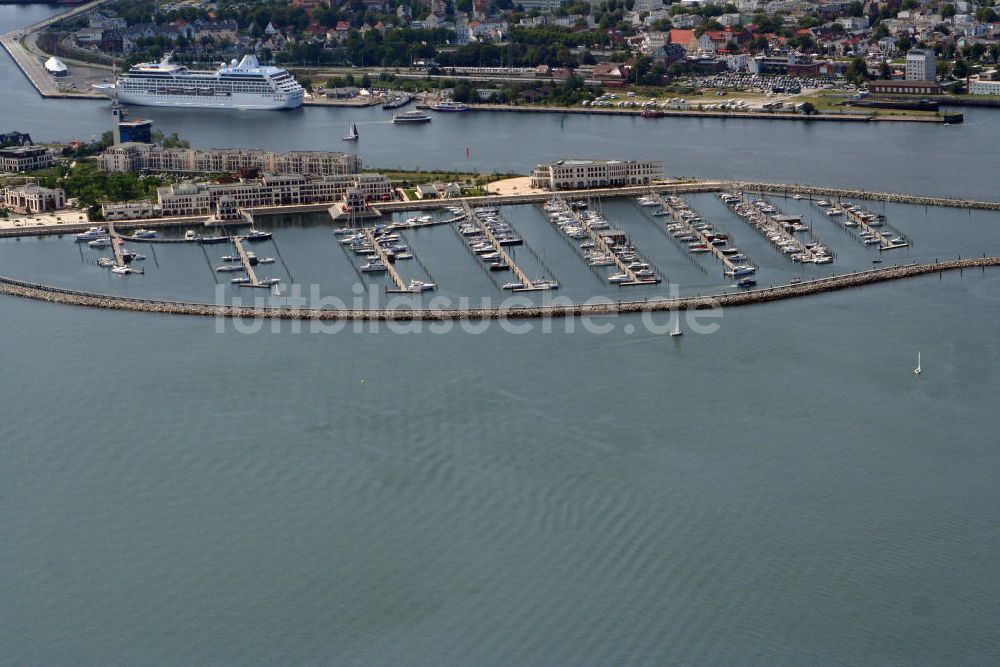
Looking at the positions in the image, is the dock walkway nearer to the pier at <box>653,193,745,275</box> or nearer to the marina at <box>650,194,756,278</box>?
the marina at <box>650,194,756,278</box>

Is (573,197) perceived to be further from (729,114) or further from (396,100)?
(396,100)

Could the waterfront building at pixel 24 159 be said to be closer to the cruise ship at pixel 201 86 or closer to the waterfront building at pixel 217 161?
the waterfront building at pixel 217 161

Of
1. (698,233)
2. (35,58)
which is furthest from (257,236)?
(35,58)

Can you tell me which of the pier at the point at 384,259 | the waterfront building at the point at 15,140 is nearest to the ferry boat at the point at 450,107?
the waterfront building at the point at 15,140

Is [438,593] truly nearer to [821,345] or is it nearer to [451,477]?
[451,477]

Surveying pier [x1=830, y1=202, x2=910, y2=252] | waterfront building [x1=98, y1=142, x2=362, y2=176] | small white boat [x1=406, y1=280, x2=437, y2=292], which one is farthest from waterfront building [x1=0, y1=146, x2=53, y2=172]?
pier [x1=830, y1=202, x2=910, y2=252]

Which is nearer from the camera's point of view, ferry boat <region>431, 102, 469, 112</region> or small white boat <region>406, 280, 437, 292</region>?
small white boat <region>406, 280, 437, 292</region>

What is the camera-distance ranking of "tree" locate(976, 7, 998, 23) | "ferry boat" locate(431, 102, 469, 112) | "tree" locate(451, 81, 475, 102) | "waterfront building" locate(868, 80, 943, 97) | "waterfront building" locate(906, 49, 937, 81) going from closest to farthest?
"waterfront building" locate(868, 80, 943, 97) < "ferry boat" locate(431, 102, 469, 112) < "waterfront building" locate(906, 49, 937, 81) < "tree" locate(451, 81, 475, 102) < "tree" locate(976, 7, 998, 23)

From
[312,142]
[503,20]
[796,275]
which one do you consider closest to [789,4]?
[503,20]
